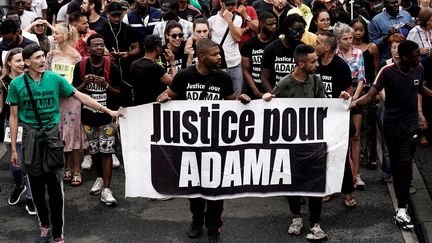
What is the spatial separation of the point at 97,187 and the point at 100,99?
1.01 m

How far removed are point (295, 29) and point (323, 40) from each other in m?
0.44

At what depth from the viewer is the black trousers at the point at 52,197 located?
269 inches

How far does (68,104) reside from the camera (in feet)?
28.3

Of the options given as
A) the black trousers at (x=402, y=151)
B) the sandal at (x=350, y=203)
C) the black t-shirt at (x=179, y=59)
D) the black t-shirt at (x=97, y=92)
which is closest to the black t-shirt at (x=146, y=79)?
the black t-shirt at (x=97, y=92)

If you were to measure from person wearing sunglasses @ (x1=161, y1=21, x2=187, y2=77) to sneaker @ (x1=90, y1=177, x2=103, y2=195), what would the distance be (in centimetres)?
143

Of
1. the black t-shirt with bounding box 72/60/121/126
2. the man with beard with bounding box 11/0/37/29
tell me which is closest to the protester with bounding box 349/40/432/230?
the black t-shirt with bounding box 72/60/121/126

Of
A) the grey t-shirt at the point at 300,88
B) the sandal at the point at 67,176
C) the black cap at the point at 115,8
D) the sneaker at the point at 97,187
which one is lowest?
the sandal at the point at 67,176

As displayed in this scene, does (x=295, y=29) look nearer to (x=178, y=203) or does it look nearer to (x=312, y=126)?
(x=312, y=126)

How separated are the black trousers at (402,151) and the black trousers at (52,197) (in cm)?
316

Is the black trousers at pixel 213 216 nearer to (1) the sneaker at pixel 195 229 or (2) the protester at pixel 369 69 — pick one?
(1) the sneaker at pixel 195 229

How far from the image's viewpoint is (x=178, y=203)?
8.08 metres

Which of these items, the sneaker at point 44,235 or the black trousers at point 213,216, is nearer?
the black trousers at point 213,216

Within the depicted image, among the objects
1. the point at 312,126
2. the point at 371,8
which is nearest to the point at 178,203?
the point at 312,126

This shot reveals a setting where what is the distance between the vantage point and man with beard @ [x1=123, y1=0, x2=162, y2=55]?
10.5 m
